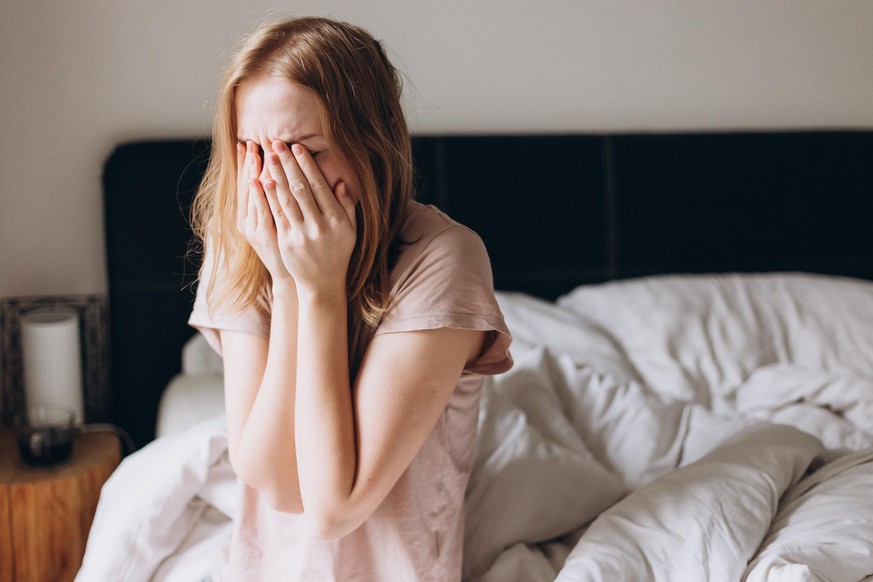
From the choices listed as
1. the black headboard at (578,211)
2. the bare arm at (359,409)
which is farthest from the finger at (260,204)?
the black headboard at (578,211)

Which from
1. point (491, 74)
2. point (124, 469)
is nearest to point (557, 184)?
point (491, 74)

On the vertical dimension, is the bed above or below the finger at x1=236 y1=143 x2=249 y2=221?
below

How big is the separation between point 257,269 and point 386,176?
0.21m

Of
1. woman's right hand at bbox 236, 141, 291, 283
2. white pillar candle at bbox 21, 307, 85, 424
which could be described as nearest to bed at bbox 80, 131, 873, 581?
white pillar candle at bbox 21, 307, 85, 424

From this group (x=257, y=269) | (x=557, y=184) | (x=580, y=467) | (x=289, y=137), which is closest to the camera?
(x=289, y=137)

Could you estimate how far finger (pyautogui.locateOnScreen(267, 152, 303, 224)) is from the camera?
3.09 ft

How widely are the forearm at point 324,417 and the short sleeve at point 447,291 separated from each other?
62 mm

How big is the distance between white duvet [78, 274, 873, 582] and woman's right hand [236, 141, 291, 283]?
459 millimetres

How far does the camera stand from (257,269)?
1074 millimetres

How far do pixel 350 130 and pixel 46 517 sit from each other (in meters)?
1.14

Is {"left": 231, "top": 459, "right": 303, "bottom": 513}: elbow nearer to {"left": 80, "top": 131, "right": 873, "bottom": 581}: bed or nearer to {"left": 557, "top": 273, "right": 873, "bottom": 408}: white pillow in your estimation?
{"left": 80, "top": 131, "right": 873, "bottom": 581}: bed

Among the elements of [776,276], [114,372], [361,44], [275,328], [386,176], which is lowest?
A: [114,372]

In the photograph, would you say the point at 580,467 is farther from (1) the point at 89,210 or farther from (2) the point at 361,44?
(1) the point at 89,210

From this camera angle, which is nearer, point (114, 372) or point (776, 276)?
point (114, 372)
